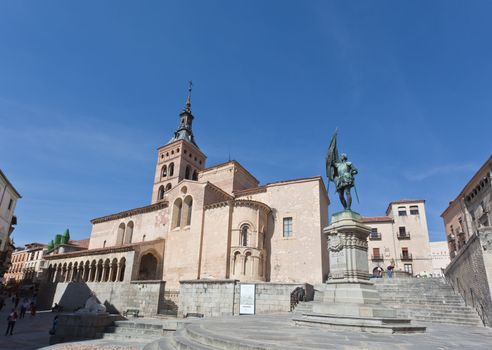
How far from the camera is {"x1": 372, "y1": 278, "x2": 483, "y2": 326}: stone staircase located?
12998 mm

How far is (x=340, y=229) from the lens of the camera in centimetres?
890

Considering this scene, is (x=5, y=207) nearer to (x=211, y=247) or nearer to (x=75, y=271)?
(x=75, y=271)

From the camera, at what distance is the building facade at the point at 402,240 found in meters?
36.6

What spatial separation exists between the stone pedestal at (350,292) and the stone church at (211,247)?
44.7 feet

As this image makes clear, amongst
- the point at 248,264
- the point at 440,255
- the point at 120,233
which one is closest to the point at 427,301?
the point at 248,264

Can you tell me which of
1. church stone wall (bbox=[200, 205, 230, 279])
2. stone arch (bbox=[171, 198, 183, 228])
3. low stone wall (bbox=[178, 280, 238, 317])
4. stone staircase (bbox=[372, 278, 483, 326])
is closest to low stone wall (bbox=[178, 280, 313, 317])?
low stone wall (bbox=[178, 280, 238, 317])

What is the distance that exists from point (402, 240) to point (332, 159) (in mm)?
32948

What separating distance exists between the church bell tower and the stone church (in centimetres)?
1060

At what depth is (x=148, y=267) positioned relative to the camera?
27953 mm

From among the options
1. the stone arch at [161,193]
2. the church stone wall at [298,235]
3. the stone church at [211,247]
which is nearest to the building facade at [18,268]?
the stone church at [211,247]

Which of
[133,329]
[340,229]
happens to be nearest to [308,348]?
[340,229]

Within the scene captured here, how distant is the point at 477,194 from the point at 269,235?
58.3ft

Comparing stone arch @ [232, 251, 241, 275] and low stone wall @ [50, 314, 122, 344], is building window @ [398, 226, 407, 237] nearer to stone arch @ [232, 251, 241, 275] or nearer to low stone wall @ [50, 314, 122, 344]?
stone arch @ [232, 251, 241, 275]

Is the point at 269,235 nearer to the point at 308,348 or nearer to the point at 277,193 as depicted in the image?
the point at 277,193
